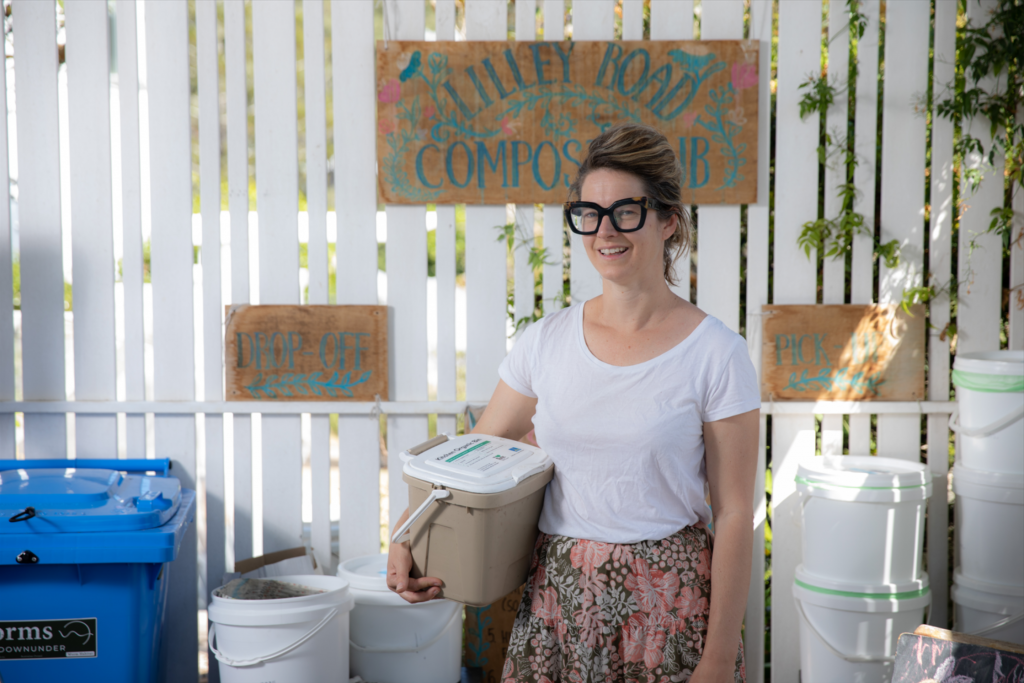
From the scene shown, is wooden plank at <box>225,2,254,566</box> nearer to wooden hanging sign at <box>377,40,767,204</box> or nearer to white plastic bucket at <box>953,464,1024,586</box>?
wooden hanging sign at <box>377,40,767,204</box>

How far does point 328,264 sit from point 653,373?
1990mm

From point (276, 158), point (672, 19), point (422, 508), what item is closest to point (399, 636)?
point (422, 508)

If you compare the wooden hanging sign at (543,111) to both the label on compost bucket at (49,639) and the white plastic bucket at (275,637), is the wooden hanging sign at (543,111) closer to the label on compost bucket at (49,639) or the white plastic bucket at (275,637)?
the white plastic bucket at (275,637)

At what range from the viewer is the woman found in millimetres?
1442

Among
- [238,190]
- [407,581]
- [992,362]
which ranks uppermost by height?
[238,190]

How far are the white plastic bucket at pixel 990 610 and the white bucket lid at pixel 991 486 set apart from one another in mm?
323

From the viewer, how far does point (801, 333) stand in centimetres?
309

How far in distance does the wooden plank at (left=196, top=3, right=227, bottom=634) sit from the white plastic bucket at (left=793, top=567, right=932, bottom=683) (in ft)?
7.91

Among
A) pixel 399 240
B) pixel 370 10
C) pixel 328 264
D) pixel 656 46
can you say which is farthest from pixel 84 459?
pixel 656 46

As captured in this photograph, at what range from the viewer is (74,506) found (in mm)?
2387

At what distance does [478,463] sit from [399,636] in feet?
5.21

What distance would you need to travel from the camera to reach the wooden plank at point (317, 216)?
3.07 metres

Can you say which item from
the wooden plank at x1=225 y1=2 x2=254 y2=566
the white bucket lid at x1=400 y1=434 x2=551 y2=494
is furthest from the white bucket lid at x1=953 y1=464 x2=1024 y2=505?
the wooden plank at x1=225 y1=2 x2=254 y2=566

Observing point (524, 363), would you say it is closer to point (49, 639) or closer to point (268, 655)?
point (268, 655)
